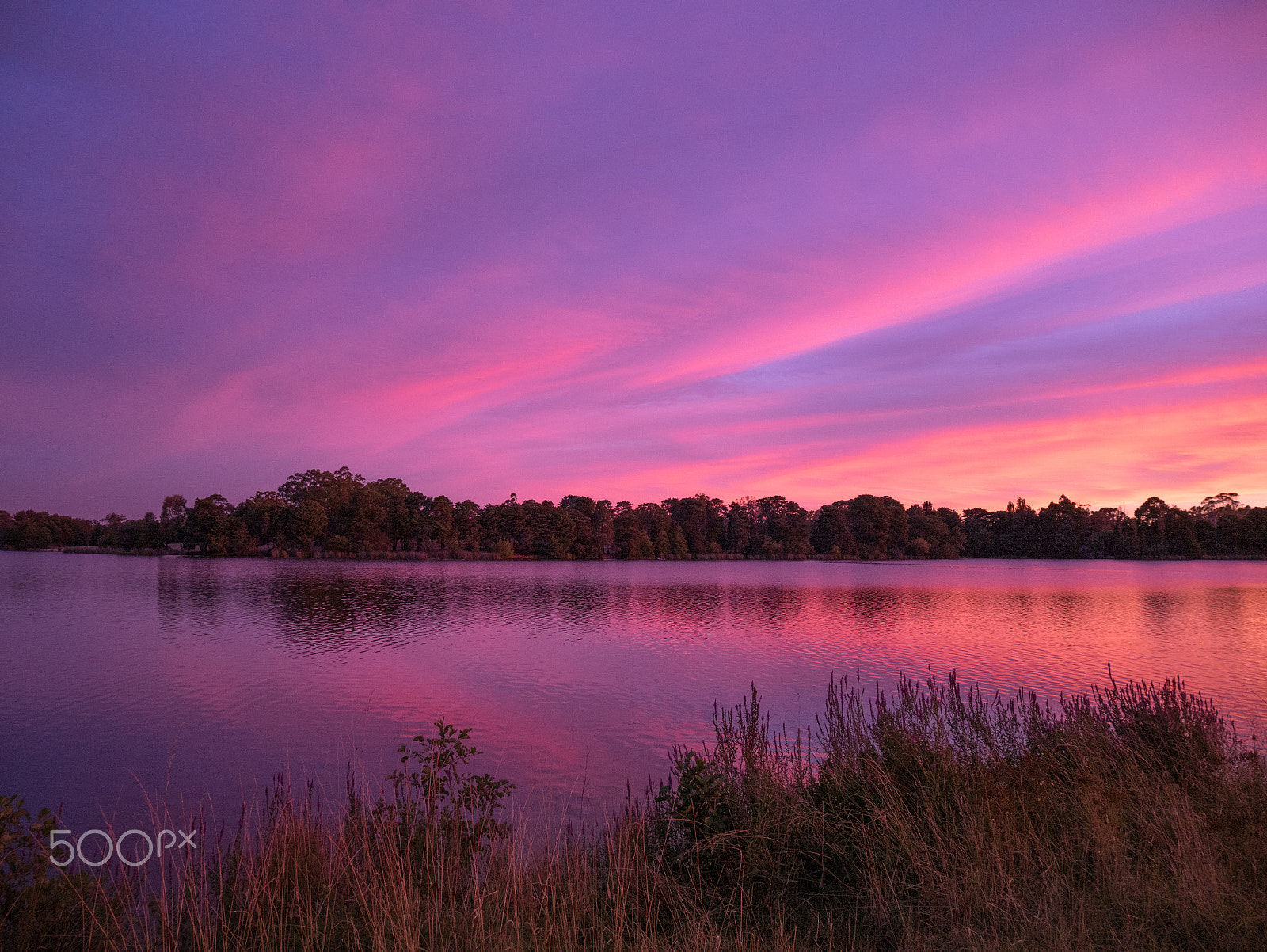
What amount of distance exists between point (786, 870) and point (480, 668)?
59.7ft

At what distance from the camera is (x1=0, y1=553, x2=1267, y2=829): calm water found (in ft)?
43.4

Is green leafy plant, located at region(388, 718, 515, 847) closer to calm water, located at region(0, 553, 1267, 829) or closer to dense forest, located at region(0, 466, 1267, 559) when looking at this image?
calm water, located at region(0, 553, 1267, 829)

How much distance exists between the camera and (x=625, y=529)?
537ft

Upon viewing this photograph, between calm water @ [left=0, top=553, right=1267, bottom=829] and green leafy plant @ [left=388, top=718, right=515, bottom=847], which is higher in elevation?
green leafy plant @ [left=388, top=718, right=515, bottom=847]

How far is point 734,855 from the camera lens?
7086 mm

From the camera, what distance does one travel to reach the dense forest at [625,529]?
13625 centimetres

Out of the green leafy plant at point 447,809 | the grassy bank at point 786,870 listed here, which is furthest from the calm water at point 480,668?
the grassy bank at point 786,870

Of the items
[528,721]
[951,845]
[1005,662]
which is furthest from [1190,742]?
[1005,662]

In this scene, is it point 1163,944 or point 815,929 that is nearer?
point 1163,944

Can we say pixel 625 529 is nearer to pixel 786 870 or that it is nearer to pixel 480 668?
pixel 480 668

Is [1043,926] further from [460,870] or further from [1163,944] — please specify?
[460,870]

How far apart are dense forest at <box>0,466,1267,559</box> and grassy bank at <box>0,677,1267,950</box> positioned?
13135 centimetres

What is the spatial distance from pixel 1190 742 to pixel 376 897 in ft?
34.2

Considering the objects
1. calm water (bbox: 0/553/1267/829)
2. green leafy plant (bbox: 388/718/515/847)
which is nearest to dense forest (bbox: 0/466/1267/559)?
calm water (bbox: 0/553/1267/829)
